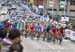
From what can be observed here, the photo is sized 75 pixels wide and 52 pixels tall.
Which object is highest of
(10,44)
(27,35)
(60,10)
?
(10,44)

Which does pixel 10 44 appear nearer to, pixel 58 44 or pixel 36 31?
pixel 58 44

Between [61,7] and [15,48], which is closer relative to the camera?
[15,48]

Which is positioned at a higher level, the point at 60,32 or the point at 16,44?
the point at 16,44

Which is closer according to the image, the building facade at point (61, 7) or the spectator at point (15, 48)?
the spectator at point (15, 48)

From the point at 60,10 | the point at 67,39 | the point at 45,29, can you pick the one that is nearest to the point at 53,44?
the point at 45,29

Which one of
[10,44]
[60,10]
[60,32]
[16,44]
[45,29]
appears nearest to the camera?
[16,44]

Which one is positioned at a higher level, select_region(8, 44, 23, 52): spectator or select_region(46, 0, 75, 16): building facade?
select_region(8, 44, 23, 52): spectator

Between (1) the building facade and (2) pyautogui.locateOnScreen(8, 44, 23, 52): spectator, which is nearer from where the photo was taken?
(2) pyautogui.locateOnScreen(8, 44, 23, 52): spectator

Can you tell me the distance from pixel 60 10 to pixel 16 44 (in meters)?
86.4

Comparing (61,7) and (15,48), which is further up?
(15,48)

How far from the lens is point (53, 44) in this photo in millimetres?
30016

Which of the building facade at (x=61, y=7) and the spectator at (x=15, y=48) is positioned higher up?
the spectator at (x=15, y=48)

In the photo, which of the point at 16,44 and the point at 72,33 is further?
the point at 72,33

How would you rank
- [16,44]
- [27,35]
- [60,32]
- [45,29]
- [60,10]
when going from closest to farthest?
1. [16,44]
2. [60,32]
3. [45,29]
4. [27,35]
5. [60,10]
